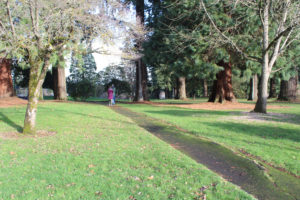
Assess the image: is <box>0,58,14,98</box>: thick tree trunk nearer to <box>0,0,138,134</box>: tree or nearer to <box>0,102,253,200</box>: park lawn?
<box>0,0,138,134</box>: tree

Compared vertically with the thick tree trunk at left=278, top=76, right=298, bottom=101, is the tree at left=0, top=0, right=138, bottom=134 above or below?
above

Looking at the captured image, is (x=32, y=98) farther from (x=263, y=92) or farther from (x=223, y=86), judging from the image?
(x=223, y=86)

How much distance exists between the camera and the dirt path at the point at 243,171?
3.76 meters

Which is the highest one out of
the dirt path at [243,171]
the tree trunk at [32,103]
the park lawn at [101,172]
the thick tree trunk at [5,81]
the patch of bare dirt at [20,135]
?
the thick tree trunk at [5,81]

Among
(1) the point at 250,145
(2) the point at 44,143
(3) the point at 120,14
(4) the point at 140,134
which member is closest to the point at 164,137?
(4) the point at 140,134

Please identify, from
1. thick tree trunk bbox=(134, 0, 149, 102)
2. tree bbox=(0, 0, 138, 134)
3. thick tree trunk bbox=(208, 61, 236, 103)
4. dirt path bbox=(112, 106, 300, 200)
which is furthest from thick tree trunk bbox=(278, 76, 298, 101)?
tree bbox=(0, 0, 138, 134)

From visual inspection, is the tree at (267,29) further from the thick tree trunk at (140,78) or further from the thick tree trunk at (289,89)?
the thick tree trunk at (140,78)

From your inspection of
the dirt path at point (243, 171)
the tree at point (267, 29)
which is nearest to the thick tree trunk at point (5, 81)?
the tree at point (267, 29)

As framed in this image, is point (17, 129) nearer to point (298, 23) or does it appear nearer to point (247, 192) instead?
point (247, 192)

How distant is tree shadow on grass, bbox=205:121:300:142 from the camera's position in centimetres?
731

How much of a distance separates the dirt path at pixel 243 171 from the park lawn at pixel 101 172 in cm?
35

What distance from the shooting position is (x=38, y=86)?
304 inches

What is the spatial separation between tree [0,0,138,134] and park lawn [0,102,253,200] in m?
1.91

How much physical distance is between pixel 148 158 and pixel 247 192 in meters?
2.15
